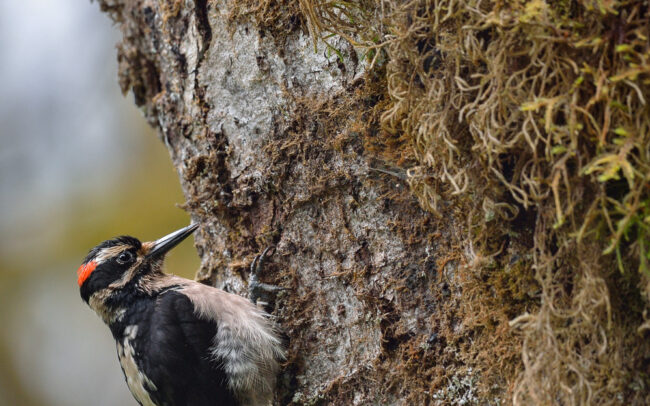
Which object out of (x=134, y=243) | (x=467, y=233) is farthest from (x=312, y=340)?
(x=134, y=243)

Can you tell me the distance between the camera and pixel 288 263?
286 centimetres

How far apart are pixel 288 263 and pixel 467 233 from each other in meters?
0.90

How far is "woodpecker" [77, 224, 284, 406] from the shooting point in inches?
122

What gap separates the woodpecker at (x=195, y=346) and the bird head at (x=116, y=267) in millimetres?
83

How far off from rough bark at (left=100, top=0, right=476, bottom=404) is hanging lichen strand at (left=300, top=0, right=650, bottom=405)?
299mm

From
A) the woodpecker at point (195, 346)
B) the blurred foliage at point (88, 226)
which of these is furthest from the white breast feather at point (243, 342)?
the blurred foliage at point (88, 226)

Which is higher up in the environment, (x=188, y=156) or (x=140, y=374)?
(x=188, y=156)

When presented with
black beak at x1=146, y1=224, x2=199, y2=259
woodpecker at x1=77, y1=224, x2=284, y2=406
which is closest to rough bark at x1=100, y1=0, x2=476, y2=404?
woodpecker at x1=77, y1=224, x2=284, y2=406

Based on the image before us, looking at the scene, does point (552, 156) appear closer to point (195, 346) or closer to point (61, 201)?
point (195, 346)

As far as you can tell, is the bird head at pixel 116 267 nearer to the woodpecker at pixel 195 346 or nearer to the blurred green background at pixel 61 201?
the woodpecker at pixel 195 346

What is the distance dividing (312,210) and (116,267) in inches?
62.1

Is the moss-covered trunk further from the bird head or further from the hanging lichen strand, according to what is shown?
the bird head

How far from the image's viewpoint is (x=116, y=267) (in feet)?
12.3

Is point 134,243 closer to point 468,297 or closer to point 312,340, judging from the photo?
point 312,340
